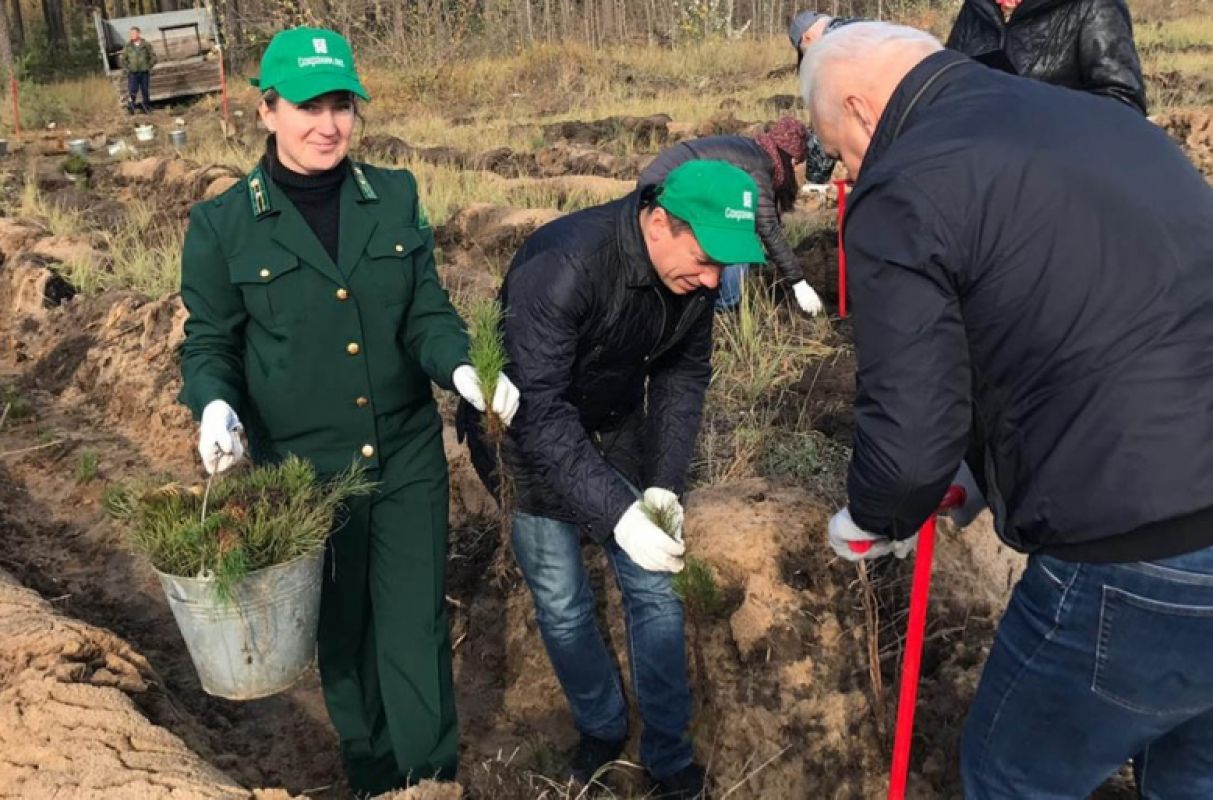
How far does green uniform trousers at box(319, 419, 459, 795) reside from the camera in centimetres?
233

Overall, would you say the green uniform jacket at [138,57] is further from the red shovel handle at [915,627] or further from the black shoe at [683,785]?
the red shovel handle at [915,627]

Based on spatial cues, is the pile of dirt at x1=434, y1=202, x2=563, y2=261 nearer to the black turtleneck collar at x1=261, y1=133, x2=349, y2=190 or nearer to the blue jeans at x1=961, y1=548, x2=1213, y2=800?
the black turtleneck collar at x1=261, y1=133, x2=349, y2=190

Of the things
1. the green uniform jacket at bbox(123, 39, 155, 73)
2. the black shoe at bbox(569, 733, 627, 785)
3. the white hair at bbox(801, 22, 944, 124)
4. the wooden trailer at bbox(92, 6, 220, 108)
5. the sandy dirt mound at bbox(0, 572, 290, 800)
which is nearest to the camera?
the white hair at bbox(801, 22, 944, 124)

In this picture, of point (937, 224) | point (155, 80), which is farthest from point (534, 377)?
point (155, 80)

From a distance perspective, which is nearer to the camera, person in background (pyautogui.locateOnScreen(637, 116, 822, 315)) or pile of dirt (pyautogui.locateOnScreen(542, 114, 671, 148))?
person in background (pyautogui.locateOnScreen(637, 116, 822, 315))

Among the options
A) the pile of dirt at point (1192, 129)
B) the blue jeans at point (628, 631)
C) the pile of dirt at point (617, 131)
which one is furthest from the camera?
the pile of dirt at point (617, 131)

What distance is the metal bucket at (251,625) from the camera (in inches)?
71.1

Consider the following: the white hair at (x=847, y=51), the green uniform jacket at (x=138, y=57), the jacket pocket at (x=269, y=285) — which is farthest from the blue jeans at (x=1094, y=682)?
the green uniform jacket at (x=138, y=57)

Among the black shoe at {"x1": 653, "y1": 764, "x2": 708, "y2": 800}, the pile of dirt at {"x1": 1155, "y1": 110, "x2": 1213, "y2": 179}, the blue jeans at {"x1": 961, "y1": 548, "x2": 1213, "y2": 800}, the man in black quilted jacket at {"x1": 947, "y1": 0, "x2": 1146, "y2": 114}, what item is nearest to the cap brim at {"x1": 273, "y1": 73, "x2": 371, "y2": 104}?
the blue jeans at {"x1": 961, "y1": 548, "x2": 1213, "y2": 800}

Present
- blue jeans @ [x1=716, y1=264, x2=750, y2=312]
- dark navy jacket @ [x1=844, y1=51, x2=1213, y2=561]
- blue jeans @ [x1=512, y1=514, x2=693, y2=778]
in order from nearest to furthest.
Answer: dark navy jacket @ [x1=844, y1=51, x2=1213, y2=561], blue jeans @ [x1=512, y1=514, x2=693, y2=778], blue jeans @ [x1=716, y1=264, x2=750, y2=312]

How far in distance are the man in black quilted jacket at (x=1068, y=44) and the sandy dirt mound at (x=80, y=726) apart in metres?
2.91

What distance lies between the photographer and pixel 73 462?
4523 mm

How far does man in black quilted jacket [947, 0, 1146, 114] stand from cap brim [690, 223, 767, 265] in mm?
1597

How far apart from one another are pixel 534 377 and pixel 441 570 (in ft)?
1.78
